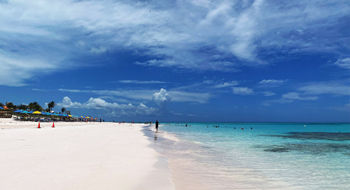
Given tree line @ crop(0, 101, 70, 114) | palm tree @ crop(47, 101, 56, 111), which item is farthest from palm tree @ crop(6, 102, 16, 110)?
palm tree @ crop(47, 101, 56, 111)

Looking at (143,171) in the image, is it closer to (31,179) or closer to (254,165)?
(31,179)

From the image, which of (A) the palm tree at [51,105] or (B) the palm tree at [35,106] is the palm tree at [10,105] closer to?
(B) the palm tree at [35,106]

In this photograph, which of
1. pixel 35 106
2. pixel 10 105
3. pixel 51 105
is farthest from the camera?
pixel 51 105

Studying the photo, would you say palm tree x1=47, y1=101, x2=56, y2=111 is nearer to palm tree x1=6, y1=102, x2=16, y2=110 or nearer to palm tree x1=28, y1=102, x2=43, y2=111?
palm tree x1=28, y1=102, x2=43, y2=111

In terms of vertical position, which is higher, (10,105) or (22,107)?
(10,105)

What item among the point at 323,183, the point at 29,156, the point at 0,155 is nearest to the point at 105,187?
the point at 29,156

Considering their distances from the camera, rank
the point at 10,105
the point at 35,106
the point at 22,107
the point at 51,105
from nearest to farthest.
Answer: the point at 10,105 → the point at 22,107 → the point at 35,106 → the point at 51,105

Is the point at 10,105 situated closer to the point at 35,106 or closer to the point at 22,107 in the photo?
the point at 22,107

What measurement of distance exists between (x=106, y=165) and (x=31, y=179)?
267 cm

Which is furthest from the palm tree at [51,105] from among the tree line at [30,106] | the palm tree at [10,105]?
the palm tree at [10,105]

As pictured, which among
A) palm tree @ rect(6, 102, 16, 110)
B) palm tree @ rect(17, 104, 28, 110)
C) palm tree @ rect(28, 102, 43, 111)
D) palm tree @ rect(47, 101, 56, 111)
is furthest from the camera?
palm tree @ rect(47, 101, 56, 111)

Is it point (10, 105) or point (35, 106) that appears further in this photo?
point (35, 106)

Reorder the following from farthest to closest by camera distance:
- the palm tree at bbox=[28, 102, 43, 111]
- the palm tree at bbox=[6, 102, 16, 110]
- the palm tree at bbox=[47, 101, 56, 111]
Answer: the palm tree at bbox=[47, 101, 56, 111] < the palm tree at bbox=[28, 102, 43, 111] < the palm tree at bbox=[6, 102, 16, 110]

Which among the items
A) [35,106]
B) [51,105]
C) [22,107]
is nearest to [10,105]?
[22,107]
